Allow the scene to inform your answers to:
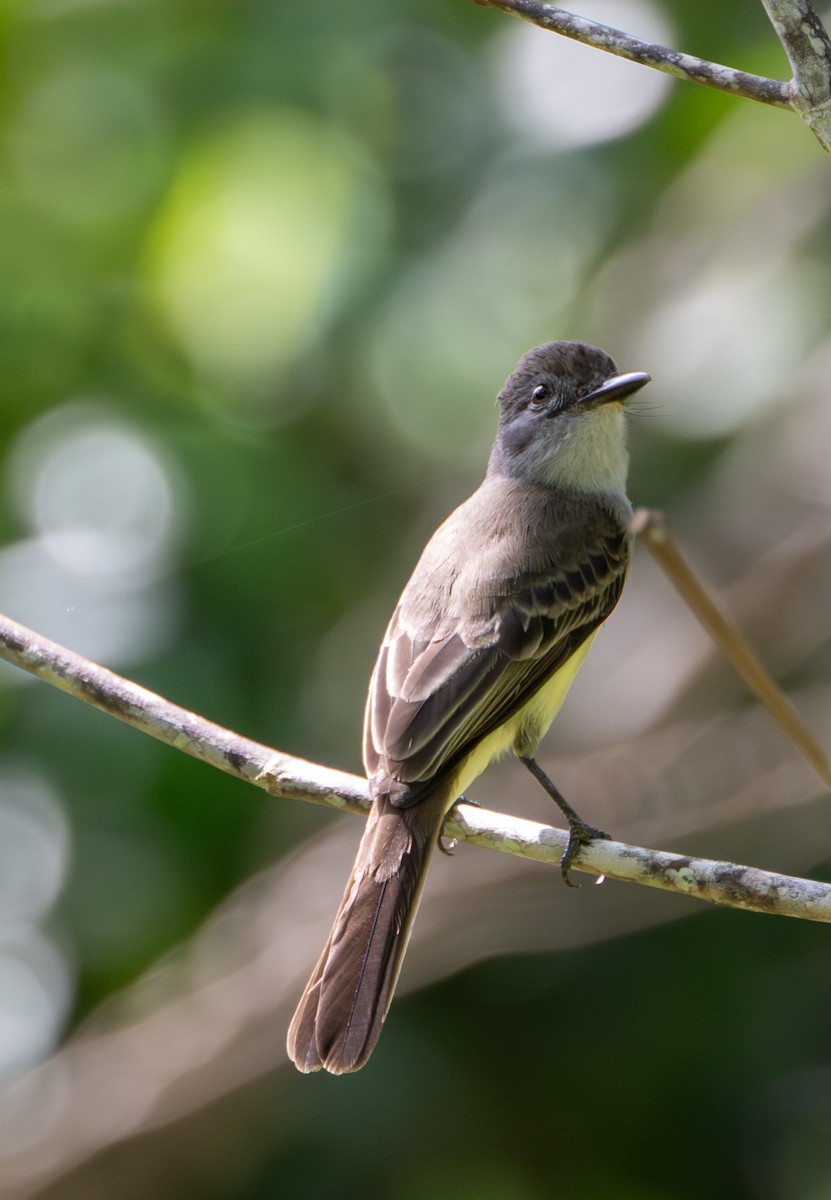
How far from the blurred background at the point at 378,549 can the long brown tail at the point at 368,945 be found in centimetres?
153

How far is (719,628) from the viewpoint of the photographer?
3.04 m

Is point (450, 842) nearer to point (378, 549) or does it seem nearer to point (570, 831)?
point (570, 831)

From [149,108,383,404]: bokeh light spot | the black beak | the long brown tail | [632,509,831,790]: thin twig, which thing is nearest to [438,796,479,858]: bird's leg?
the long brown tail

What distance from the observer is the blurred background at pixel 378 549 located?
494cm

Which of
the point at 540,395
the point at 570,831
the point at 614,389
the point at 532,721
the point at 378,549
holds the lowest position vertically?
the point at 378,549

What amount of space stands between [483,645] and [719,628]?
36.3 inches

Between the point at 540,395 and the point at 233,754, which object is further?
the point at 540,395

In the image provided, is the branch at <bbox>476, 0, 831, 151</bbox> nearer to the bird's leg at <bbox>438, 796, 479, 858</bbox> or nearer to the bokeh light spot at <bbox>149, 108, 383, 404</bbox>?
the bird's leg at <bbox>438, 796, 479, 858</bbox>

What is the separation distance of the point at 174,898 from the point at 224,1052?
0.52 metres

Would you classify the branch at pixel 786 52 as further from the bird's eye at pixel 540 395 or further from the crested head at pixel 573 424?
the bird's eye at pixel 540 395

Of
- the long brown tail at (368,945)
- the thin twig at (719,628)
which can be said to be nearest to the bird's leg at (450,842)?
the long brown tail at (368,945)

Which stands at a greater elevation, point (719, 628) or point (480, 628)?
point (719, 628)

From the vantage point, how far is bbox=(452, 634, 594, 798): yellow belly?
3.96m

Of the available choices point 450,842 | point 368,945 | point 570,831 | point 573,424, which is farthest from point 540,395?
point 368,945
